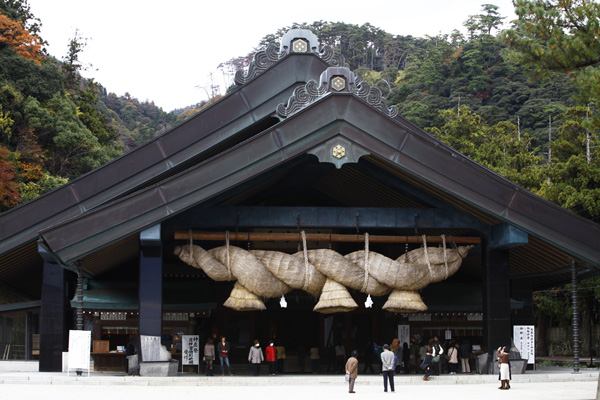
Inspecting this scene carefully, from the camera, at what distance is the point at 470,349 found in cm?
2922

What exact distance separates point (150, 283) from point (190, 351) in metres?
5.62

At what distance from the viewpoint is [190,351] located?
26.0 metres

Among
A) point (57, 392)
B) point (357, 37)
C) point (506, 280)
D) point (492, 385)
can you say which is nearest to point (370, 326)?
point (506, 280)

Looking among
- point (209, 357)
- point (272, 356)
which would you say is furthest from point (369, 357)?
point (209, 357)

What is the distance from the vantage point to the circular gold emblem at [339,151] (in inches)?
826

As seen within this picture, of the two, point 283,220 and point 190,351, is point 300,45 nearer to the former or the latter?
point 283,220

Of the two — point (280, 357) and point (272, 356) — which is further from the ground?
point (272, 356)

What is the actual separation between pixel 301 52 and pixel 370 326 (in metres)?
11.1

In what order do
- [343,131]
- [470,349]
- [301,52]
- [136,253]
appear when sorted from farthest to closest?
1. [470,349]
2. [136,253]
3. [301,52]
4. [343,131]

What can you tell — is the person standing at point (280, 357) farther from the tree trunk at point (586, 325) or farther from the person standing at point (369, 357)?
the tree trunk at point (586, 325)

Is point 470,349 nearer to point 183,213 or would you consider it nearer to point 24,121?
point 183,213

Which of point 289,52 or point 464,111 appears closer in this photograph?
point 289,52

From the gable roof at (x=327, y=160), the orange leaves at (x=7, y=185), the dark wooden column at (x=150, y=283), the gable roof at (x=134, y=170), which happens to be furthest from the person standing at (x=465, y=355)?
the orange leaves at (x=7, y=185)

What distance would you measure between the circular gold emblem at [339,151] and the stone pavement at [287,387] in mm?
6052
